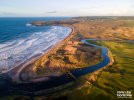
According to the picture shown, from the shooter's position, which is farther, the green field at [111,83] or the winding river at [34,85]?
the winding river at [34,85]

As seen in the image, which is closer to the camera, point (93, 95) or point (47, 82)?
point (93, 95)

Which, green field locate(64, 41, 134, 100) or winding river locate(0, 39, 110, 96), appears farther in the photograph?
winding river locate(0, 39, 110, 96)

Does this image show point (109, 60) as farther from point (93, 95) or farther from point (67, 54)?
point (93, 95)

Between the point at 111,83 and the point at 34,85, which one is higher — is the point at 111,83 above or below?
above

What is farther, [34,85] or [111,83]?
[111,83]

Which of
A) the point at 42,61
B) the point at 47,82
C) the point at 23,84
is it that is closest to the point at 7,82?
the point at 23,84

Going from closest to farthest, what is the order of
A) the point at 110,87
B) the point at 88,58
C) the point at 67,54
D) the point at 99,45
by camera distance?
the point at 110,87, the point at 88,58, the point at 67,54, the point at 99,45

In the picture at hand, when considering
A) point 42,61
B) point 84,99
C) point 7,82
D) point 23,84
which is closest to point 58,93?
point 84,99

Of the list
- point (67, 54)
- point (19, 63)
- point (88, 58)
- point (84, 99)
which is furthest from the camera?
point (67, 54)

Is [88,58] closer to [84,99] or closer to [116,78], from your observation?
[116,78]
